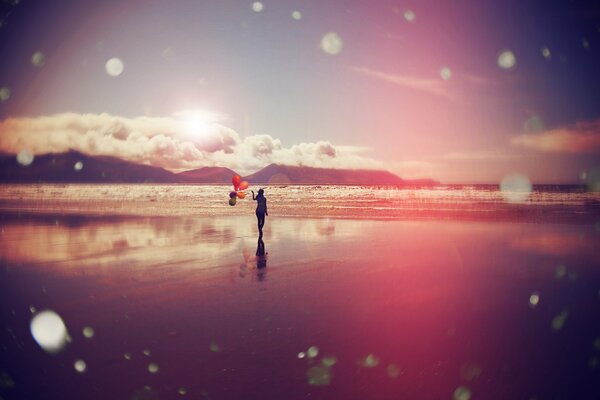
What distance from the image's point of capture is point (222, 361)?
15.9 feet

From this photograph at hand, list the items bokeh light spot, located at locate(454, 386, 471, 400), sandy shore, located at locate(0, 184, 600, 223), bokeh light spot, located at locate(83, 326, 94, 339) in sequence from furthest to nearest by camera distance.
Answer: sandy shore, located at locate(0, 184, 600, 223) < bokeh light spot, located at locate(83, 326, 94, 339) < bokeh light spot, located at locate(454, 386, 471, 400)

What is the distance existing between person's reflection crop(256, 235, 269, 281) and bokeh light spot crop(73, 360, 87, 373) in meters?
4.65

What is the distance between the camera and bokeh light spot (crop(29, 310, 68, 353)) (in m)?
5.56

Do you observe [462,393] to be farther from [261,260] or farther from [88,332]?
[261,260]

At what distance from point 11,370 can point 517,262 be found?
12.5m

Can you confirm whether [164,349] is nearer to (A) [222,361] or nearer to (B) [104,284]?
(A) [222,361]

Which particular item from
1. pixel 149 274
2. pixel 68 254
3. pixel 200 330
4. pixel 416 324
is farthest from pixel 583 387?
pixel 68 254

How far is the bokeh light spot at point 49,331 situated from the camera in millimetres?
5557

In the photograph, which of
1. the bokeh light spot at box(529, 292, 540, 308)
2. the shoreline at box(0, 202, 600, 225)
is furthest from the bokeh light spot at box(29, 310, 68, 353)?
the shoreline at box(0, 202, 600, 225)

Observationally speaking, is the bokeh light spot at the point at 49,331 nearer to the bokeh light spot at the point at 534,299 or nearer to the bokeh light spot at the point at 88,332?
the bokeh light spot at the point at 88,332

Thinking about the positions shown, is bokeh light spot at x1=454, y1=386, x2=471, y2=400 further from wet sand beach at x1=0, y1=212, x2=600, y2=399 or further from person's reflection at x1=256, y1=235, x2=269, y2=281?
person's reflection at x1=256, y1=235, x2=269, y2=281

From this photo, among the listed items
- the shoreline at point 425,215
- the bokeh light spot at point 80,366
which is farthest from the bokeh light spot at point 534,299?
the shoreline at point 425,215

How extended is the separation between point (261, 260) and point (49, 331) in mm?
6158

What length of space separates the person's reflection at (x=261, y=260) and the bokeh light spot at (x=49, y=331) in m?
4.33
